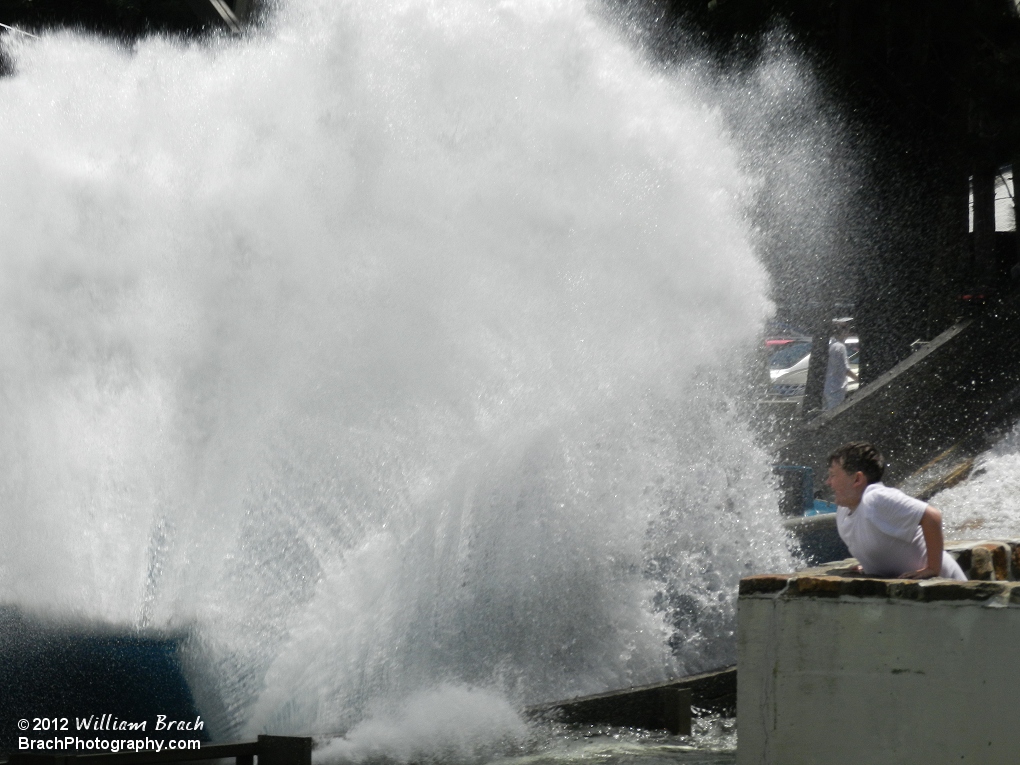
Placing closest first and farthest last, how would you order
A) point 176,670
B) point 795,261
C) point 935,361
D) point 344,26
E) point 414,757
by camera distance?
point 414,757, point 176,670, point 344,26, point 935,361, point 795,261

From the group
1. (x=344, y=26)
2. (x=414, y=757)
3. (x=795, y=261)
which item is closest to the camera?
(x=414, y=757)

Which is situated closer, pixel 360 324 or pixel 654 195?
pixel 360 324

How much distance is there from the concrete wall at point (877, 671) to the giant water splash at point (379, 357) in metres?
2.98

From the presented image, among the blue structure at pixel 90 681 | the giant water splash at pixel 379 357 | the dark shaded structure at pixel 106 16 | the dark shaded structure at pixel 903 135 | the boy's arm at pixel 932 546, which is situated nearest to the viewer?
the boy's arm at pixel 932 546

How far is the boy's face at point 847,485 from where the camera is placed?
4.54 m

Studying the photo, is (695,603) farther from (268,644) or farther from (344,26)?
(344,26)

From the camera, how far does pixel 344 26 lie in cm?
845

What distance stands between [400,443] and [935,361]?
585cm

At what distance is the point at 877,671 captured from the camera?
324cm

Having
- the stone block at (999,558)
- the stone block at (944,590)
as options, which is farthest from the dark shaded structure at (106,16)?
the stone block at (944,590)

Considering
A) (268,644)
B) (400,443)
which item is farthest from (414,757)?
(400,443)

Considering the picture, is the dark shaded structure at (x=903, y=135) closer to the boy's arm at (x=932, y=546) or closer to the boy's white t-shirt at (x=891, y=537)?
the boy's white t-shirt at (x=891, y=537)

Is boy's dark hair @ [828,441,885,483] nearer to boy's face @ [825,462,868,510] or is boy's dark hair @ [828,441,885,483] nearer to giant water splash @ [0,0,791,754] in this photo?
boy's face @ [825,462,868,510]

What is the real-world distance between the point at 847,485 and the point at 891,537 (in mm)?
398
